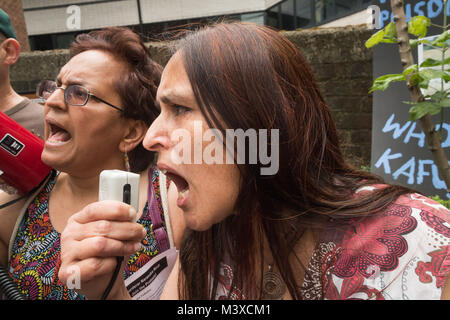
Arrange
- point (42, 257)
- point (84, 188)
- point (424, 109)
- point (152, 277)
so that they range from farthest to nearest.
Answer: point (84, 188), point (424, 109), point (42, 257), point (152, 277)

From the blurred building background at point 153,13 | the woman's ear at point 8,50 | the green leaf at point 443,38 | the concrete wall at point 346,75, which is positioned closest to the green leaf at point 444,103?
the green leaf at point 443,38

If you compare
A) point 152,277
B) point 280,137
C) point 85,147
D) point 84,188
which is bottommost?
point 152,277

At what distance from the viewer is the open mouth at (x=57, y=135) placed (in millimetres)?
1617

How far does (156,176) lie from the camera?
1709 millimetres

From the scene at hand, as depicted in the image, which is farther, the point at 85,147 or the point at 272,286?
the point at 85,147

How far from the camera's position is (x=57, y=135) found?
1643mm

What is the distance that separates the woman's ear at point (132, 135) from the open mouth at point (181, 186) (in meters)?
0.76

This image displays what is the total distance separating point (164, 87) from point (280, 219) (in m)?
0.52

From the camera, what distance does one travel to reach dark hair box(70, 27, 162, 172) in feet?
5.62

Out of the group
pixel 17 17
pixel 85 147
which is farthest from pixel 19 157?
pixel 17 17

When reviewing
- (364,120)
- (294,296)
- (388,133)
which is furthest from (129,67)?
(364,120)

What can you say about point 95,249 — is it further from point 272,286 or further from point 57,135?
point 57,135

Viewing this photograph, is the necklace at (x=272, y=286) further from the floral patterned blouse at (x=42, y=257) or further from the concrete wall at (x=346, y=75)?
the concrete wall at (x=346, y=75)

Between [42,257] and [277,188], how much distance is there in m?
1.11
